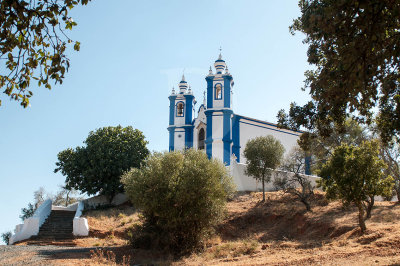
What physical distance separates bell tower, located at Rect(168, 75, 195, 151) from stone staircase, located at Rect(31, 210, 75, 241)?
14.7m

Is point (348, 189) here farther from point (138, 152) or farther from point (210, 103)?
point (210, 103)

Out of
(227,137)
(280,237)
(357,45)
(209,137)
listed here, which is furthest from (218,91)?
(357,45)

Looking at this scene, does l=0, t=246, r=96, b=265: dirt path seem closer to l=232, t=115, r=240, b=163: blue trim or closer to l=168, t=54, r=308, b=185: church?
l=168, t=54, r=308, b=185: church

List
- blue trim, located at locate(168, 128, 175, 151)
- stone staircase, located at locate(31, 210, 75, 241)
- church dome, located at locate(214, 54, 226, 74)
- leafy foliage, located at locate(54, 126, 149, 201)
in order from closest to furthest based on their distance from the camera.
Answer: stone staircase, located at locate(31, 210, 75, 241) < leafy foliage, located at locate(54, 126, 149, 201) < church dome, located at locate(214, 54, 226, 74) < blue trim, located at locate(168, 128, 175, 151)

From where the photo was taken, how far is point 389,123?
11430mm

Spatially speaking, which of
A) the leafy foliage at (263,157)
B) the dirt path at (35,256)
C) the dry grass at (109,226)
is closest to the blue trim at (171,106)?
the dry grass at (109,226)

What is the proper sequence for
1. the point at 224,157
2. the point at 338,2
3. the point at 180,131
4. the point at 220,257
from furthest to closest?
1. the point at 180,131
2. the point at 224,157
3. the point at 220,257
4. the point at 338,2

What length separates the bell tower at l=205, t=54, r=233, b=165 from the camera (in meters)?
34.5

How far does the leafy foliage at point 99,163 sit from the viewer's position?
2919 centimetres

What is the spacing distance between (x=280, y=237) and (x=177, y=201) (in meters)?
5.58

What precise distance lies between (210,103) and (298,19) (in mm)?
22565

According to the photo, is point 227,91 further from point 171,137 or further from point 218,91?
point 171,137

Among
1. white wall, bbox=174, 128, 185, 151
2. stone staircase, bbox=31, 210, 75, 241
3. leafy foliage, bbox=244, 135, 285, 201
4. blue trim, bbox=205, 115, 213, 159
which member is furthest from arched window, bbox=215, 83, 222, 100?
stone staircase, bbox=31, 210, 75, 241

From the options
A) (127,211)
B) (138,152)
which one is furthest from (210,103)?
(127,211)
